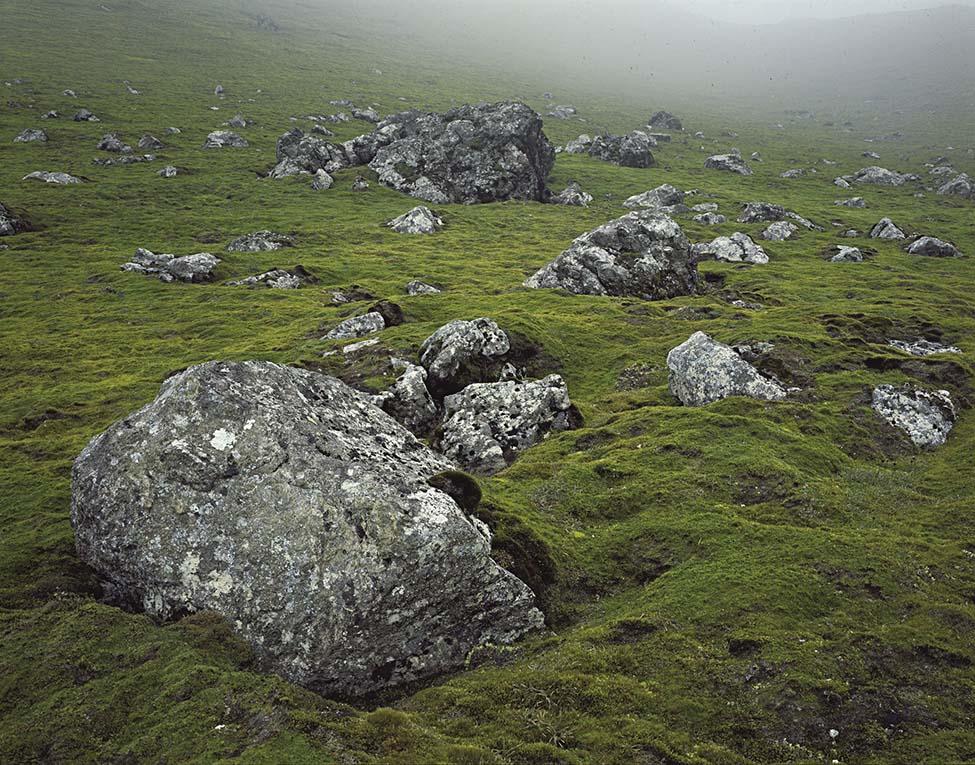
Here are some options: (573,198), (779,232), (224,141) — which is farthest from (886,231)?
(224,141)

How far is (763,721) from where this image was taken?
1116 centimetres

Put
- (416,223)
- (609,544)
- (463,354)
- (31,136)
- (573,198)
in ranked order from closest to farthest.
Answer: (609,544)
(463,354)
(416,223)
(31,136)
(573,198)

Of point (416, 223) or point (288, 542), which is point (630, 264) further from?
point (288, 542)

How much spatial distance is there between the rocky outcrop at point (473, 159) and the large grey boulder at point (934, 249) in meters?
54.0

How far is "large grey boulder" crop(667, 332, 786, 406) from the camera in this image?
1180 inches

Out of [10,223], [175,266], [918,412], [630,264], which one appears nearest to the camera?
[918,412]

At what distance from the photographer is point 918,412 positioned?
27.5m

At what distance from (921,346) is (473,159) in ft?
251

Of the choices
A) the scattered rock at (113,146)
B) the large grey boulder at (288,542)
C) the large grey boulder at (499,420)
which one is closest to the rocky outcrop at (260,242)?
the scattered rock at (113,146)

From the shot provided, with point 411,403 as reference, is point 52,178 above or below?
above

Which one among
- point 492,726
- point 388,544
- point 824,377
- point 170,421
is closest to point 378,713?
point 492,726

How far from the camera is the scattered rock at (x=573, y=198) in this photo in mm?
98562

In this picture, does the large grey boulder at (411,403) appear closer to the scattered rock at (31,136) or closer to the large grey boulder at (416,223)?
the large grey boulder at (416,223)

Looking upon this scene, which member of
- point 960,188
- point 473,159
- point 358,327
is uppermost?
point 960,188
